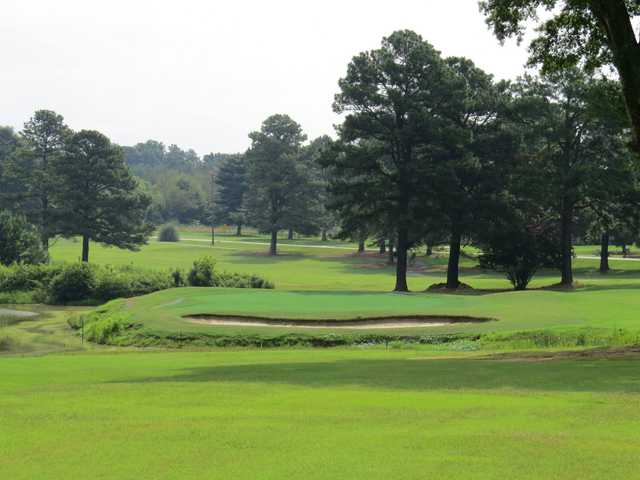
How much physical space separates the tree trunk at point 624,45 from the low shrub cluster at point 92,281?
3873 centimetres

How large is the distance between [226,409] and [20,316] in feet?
118

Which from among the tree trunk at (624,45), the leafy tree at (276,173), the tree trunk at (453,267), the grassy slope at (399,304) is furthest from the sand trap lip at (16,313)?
the leafy tree at (276,173)

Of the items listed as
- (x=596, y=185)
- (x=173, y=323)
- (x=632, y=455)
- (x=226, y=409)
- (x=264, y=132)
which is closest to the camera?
(x=632, y=455)

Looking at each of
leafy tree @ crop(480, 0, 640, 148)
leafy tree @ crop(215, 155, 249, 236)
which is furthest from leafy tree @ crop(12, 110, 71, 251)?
leafy tree @ crop(480, 0, 640, 148)

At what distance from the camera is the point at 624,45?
19406mm

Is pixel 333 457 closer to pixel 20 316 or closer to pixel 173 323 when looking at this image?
pixel 173 323

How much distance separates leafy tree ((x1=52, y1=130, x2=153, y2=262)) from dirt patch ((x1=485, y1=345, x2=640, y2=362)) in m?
63.5

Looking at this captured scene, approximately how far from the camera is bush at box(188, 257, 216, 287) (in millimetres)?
54438

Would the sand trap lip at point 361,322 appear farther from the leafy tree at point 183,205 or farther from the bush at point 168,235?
the leafy tree at point 183,205

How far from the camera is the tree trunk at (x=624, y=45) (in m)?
19.3

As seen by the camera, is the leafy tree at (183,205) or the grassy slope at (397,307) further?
the leafy tree at (183,205)

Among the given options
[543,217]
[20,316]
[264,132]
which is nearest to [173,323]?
[20,316]

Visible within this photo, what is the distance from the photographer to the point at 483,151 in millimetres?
55031

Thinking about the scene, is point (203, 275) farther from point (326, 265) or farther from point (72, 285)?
point (326, 265)
